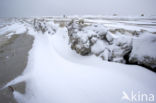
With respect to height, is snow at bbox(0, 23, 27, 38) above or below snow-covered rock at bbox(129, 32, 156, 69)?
above

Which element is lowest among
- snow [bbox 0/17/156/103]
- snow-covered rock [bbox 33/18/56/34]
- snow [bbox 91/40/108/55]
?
snow [bbox 0/17/156/103]

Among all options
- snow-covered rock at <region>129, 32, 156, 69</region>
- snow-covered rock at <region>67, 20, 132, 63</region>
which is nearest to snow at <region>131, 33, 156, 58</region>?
snow-covered rock at <region>129, 32, 156, 69</region>

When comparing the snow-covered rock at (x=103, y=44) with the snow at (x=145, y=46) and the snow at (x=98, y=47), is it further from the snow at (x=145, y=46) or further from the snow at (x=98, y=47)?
the snow at (x=145, y=46)

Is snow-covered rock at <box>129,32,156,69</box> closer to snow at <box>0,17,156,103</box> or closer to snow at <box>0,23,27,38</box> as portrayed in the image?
snow at <box>0,17,156,103</box>

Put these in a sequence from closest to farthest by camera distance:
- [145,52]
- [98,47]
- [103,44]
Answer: [145,52] < [98,47] < [103,44]

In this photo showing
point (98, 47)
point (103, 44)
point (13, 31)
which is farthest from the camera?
point (13, 31)

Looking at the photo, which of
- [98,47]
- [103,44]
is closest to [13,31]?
[98,47]

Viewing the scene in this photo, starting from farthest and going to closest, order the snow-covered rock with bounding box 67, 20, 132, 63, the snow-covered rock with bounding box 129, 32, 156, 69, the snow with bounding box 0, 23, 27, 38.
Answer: the snow with bounding box 0, 23, 27, 38
the snow-covered rock with bounding box 67, 20, 132, 63
the snow-covered rock with bounding box 129, 32, 156, 69

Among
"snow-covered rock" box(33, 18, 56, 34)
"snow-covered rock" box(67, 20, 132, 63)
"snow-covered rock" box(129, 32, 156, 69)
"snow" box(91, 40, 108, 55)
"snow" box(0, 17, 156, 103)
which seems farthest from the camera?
"snow-covered rock" box(33, 18, 56, 34)

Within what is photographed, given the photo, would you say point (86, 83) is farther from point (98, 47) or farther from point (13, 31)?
point (13, 31)

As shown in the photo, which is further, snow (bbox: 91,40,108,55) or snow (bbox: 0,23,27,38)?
snow (bbox: 0,23,27,38)

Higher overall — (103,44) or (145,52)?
(103,44)

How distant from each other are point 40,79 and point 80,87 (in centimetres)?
193

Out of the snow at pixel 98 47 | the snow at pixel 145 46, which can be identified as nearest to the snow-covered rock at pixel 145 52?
the snow at pixel 145 46
